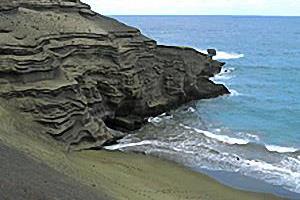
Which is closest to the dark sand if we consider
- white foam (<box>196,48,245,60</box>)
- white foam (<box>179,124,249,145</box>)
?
white foam (<box>179,124,249,145</box>)

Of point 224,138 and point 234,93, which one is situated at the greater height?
point 224,138

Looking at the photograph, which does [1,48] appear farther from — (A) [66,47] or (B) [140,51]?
(B) [140,51]

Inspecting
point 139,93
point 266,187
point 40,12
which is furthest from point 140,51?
point 266,187

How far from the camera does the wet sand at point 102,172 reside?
71.6 feet

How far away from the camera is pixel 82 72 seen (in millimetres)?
40156

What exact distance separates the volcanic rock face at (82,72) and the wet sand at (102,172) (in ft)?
6.28

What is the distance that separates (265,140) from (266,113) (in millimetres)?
10914

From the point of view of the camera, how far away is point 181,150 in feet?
126

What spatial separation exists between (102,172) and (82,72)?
13699mm

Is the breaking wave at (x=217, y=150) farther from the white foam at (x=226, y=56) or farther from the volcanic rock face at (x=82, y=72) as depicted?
the white foam at (x=226, y=56)

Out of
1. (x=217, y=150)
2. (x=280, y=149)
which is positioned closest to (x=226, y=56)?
(x=280, y=149)

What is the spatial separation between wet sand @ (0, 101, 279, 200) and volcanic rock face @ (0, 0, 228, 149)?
1.91 meters

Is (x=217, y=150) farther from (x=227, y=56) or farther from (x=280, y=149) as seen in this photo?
(x=227, y=56)

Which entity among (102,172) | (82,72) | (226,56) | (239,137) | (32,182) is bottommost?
(226,56)
